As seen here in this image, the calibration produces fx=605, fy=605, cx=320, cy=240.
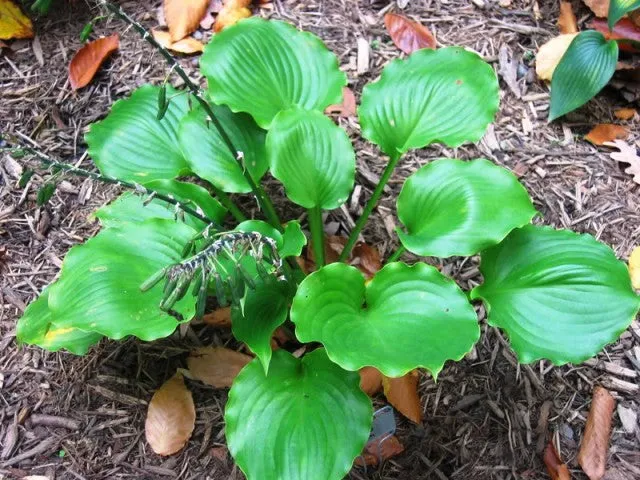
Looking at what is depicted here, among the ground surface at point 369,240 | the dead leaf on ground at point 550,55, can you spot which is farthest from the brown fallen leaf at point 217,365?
the dead leaf on ground at point 550,55

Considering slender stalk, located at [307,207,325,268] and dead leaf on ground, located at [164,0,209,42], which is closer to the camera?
slender stalk, located at [307,207,325,268]

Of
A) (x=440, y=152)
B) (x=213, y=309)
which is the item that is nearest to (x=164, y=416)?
(x=213, y=309)

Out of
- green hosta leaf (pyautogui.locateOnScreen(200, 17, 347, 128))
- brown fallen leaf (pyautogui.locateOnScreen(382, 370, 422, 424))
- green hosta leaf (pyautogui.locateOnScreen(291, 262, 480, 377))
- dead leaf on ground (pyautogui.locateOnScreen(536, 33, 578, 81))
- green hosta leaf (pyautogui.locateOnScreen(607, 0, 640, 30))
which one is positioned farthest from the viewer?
dead leaf on ground (pyautogui.locateOnScreen(536, 33, 578, 81))

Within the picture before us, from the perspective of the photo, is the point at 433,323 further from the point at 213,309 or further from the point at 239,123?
the point at 239,123

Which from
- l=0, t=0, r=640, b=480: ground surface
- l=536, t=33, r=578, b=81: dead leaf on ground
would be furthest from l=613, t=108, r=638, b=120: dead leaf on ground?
l=536, t=33, r=578, b=81: dead leaf on ground

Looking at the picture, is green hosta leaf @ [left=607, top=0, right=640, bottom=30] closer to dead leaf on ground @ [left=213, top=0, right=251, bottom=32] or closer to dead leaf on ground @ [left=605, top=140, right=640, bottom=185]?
dead leaf on ground @ [left=605, top=140, right=640, bottom=185]
